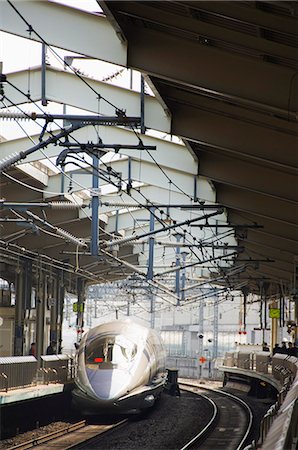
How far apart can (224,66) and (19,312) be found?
2281cm

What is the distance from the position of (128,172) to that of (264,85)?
9780 millimetres

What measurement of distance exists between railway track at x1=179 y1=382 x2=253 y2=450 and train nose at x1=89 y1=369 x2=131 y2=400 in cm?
248

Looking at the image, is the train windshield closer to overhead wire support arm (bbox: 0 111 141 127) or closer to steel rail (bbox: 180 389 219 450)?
steel rail (bbox: 180 389 219 450)

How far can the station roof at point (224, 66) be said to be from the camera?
1196cm

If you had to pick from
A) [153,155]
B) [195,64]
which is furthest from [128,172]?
[195,64]

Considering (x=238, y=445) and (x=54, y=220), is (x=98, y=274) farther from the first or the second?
(x=238, y=445)

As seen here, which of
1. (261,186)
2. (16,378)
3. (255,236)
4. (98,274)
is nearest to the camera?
(261,186)

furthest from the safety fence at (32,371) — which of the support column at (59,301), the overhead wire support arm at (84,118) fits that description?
the support column at (59,301)

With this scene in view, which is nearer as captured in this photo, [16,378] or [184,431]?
[16,378]

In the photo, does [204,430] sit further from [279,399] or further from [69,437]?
[279,399]

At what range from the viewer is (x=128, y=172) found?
23438 mm

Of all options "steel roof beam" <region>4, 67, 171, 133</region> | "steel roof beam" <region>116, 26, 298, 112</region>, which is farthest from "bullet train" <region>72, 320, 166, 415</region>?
"steel roof beam" <region>116, 26, 298, 112</region>

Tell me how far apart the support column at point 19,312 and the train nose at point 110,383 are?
10.5 m

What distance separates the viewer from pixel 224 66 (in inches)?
556
